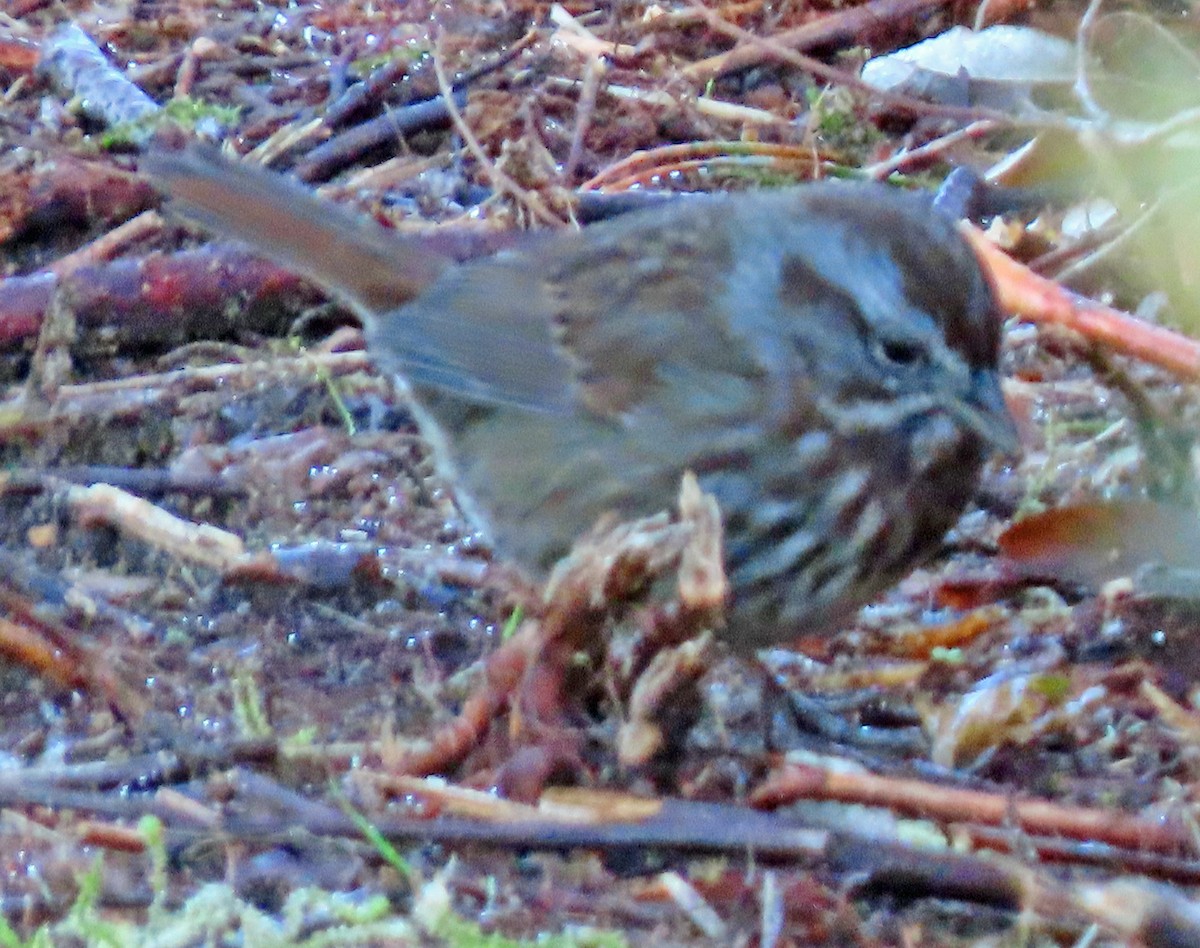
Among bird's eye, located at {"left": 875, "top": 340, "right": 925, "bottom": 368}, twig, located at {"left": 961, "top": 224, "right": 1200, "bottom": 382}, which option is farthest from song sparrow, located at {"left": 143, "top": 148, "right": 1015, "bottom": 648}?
twig, located at {"left": 961, "top": 224, "right": 1200, "bottom": 382}

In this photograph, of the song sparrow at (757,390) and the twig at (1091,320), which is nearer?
the song sparrow at (757,390)

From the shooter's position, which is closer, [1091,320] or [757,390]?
[757,390]

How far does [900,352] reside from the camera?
Answer: 2.90 metres

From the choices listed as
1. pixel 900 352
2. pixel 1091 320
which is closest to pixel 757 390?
pixel 900 352

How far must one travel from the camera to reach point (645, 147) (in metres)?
5.07

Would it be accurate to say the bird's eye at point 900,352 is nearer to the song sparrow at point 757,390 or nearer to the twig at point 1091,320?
the song sparrow at point 757,390

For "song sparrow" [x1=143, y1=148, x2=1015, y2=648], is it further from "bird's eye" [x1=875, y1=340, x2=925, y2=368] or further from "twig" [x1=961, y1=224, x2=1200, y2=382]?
"twig" [x1=961, y1=224, x2=1200, y2=382]

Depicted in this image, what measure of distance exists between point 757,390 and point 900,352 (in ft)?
0.80

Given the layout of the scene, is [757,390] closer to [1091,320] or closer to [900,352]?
[900,352]

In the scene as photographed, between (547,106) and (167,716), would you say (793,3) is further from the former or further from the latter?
(167,716)

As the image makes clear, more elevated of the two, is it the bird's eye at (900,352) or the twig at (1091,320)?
the bird's eye at (900,352)

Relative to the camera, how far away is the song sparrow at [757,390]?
9.51 ft

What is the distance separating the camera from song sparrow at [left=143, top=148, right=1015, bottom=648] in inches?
114

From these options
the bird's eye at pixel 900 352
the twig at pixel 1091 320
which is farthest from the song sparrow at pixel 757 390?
the twig at pixel 1091 320
